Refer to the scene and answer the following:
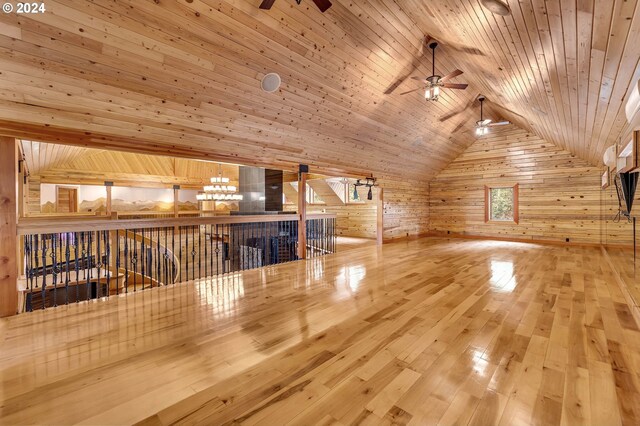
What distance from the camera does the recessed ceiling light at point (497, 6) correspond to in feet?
7.58

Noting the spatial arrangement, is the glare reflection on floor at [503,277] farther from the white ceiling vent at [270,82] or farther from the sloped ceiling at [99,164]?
the sloped ceiling at [99,164]

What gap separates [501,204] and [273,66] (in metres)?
9.09

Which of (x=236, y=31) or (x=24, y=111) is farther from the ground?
(x=236, y=31)

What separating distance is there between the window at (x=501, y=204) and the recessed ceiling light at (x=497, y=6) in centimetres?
826

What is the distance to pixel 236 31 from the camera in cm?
324

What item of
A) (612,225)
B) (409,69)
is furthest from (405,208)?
(409,69)

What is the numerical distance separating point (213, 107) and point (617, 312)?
18.2 ft

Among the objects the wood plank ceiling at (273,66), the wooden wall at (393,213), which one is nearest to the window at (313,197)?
the wooden wall at (393,213)

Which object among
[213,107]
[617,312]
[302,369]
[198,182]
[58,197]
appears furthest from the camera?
[198,182]

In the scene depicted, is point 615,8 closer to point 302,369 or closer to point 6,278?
point 302,369

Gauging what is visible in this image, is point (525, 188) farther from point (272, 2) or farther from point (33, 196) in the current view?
point (33, 196)

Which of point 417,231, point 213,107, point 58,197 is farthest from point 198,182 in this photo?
point 417,231

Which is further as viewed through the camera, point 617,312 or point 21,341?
point 617,312

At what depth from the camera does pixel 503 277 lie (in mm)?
4562
